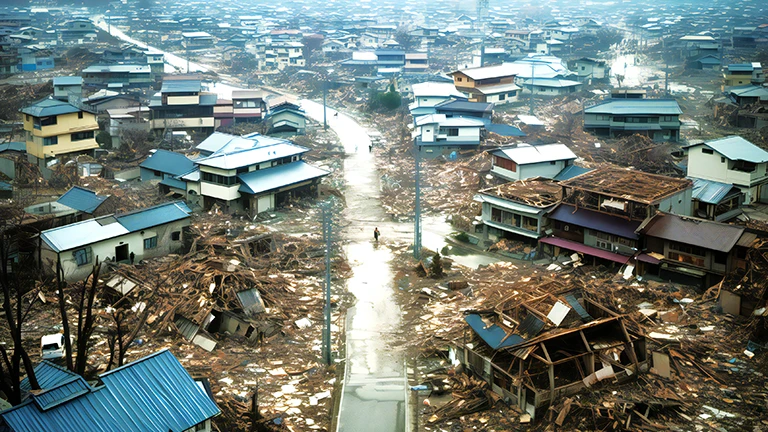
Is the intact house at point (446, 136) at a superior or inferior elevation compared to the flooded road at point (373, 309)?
superior

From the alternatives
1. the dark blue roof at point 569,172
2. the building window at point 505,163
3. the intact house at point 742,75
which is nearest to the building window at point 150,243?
the building window at point 505,163

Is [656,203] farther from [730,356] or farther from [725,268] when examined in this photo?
[730,356]

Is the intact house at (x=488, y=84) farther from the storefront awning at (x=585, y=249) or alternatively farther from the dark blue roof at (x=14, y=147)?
the dark blue roof at (x=14, y=147)

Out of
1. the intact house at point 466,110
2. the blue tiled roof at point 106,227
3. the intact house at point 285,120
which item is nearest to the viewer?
the blue tiled roof at point 106,227

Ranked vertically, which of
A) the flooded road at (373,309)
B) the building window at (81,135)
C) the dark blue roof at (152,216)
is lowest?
the flooded road at (373,309)

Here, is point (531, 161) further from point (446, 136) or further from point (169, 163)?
point (169, 163)

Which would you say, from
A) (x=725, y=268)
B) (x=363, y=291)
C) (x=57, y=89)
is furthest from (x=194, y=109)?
(x=725, y=268)

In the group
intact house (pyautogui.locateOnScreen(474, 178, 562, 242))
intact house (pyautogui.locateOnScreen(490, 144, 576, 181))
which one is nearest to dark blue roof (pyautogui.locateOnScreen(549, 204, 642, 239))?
intact house (pyautogui.locateOnScreen(474, 178, 562, 242))
